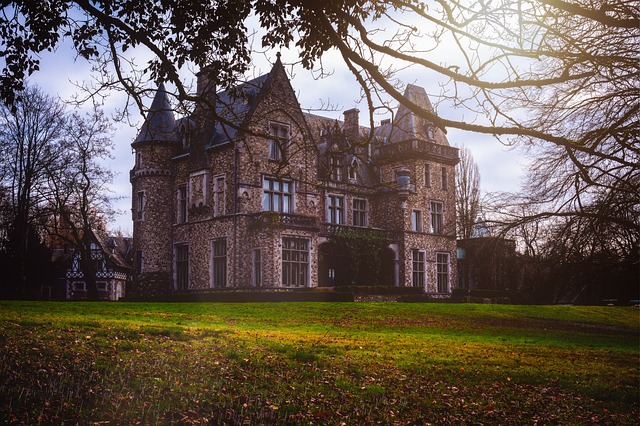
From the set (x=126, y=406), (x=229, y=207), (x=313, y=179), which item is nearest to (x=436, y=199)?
(x=313, y=179)

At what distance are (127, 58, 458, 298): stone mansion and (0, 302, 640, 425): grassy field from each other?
16.3 m

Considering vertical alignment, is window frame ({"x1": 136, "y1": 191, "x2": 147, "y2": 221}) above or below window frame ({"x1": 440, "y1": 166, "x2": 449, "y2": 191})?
below

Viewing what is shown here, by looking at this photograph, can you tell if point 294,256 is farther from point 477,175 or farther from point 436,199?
point 477,175

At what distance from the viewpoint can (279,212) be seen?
117 feet

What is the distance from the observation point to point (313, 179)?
124 feet

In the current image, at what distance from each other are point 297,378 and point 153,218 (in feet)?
99.1

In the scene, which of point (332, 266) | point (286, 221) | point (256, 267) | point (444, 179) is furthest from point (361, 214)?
point (256, 267)

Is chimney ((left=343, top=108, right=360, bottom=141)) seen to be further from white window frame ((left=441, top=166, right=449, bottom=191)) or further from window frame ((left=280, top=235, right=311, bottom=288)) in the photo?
window frame ((left=280, top=235, right=311, bottom=288))

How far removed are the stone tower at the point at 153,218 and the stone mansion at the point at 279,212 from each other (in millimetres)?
60

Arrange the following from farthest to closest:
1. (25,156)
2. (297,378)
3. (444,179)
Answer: (444,179) → (25,156) → (297,378)

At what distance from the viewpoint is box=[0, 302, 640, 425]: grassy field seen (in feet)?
27.2

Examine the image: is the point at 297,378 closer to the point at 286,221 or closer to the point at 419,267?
the point at 286,221

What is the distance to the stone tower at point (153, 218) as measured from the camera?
3850 centimetres

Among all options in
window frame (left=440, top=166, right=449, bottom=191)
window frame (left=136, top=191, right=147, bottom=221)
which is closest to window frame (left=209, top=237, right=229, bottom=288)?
window frame (left=136, top=191, right=147, bottom=221)
